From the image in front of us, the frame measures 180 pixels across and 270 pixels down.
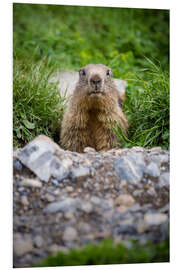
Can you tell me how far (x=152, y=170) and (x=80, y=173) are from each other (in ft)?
1.86

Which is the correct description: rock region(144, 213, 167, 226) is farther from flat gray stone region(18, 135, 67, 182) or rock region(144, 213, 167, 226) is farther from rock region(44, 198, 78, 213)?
flat gray stone region(18, 135, 67, 182)

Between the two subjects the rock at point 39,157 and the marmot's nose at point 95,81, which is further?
the marmot's nose at point 95,81

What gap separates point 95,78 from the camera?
3.28 m

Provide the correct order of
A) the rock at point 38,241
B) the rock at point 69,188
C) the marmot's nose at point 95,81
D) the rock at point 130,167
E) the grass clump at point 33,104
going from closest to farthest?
1. the rock at point 38,241
2. the rock at point 69,188
3. the rock at point 130,167
4. the marmot's nose at point 95,81
5. the grass clump at point 33,104

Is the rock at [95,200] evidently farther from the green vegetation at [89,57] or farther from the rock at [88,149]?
the green vegetation at [89,57]

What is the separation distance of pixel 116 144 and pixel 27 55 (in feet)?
5.53

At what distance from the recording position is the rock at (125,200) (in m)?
2.82

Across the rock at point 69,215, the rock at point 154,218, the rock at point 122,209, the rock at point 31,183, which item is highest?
the rock at point 31,183

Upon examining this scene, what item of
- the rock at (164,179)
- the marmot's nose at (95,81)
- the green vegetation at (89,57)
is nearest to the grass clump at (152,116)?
the green vegetation at (89,57)

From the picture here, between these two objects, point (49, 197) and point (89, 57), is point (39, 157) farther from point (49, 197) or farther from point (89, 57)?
point (89, 57)

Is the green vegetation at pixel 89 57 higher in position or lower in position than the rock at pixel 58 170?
higher
